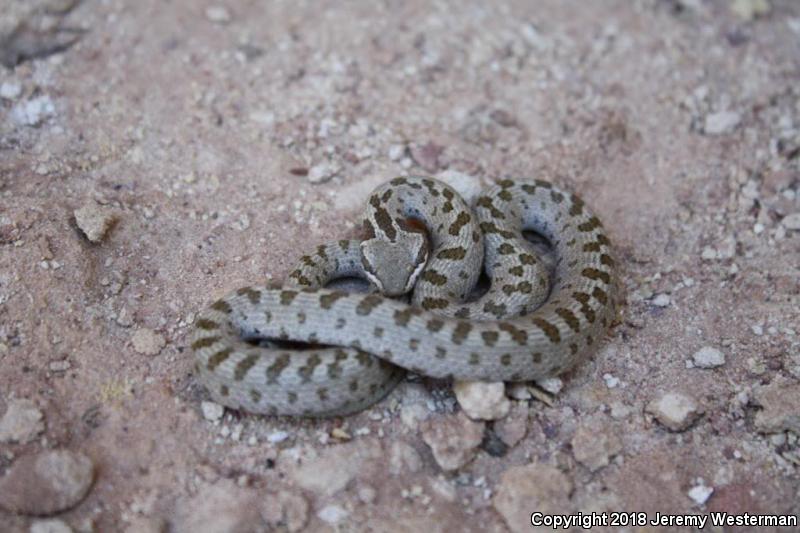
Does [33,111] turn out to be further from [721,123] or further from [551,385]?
[721,123]

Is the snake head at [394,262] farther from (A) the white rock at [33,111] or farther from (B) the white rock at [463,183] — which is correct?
(A) the white rock at [33,111]

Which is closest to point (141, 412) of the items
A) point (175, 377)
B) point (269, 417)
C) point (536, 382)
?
point (175, 377)

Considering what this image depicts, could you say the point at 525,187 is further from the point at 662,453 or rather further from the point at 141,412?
the point at 141,412

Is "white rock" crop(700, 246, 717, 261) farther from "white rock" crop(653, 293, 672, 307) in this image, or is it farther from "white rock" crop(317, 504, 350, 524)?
"white rock" crop(317, 504, 350, 524)

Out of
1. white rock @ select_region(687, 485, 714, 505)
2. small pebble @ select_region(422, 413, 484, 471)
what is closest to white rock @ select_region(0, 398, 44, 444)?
small pebble @ select_region(422, 413, 484, 471)

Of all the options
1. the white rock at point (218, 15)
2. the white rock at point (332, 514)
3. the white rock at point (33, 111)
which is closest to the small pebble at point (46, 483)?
the white rock at point (332, 514)

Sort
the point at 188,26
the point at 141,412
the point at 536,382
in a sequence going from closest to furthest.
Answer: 1. the point at 141,412
2. the point at 536,382
3. the point at 188,26
